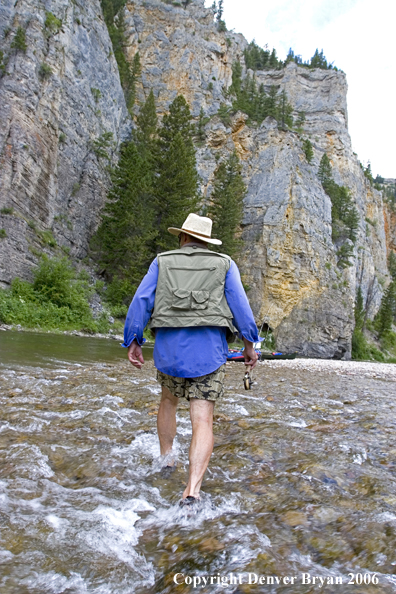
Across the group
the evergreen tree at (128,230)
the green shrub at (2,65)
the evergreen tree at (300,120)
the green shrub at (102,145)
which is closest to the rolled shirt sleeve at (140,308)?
the evergreen tree at (128,230)

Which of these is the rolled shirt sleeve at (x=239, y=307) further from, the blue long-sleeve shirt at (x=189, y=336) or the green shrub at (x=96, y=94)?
the green shrub at (x=96, y=94)

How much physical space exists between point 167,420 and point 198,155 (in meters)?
47.2

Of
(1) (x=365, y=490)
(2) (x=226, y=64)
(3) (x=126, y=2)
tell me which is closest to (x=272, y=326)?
(1) (x=365, y=490)

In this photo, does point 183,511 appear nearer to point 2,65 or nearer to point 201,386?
point 201,386

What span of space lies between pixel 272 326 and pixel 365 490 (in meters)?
38.8

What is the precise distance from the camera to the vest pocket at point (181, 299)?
2875mm

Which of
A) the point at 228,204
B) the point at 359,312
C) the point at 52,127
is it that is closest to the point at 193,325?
the point at 52,127

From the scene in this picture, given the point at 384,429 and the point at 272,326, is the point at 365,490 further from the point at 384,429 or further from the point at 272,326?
the point at 272,326

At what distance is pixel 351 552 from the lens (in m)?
1.93

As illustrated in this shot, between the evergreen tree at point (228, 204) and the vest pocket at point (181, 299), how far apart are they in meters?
32.1

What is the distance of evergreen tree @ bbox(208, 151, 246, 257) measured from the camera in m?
37.4

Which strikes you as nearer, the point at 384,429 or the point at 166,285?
the point at 166,285

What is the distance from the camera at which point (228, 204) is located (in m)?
38.4

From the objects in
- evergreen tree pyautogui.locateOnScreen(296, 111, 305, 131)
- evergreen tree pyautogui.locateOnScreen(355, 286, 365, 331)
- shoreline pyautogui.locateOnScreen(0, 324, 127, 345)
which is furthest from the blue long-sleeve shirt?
evergreen tree pyautogui.locateOnScreen(296, 111, 305, 131)
